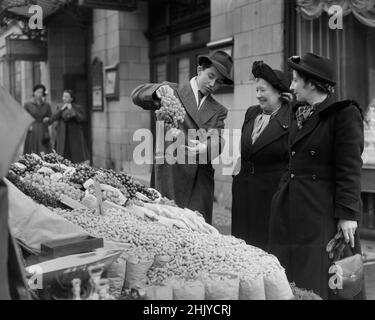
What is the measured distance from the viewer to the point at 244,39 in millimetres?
9023

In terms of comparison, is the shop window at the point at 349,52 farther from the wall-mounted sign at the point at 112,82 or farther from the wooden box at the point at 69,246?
the wall-mounted sign at the point at 112,82

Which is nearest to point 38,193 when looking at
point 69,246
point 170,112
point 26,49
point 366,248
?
point 69,246

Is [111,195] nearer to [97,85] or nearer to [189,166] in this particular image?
[189,166]

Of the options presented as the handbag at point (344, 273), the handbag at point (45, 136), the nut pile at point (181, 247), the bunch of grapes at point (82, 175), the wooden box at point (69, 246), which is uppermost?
the handbag at point (45, 136)

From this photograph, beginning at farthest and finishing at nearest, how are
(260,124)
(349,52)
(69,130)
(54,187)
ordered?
(69,130) < (349,52) < (260,124) < (54,187)

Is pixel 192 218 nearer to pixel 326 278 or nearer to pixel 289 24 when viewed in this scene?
pixel 326 278

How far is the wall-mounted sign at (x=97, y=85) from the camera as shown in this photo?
14.6 m

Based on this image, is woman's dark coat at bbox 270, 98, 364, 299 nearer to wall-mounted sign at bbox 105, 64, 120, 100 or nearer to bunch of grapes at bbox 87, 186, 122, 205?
bunch of grapes at bbox 87, 186, 122, 205

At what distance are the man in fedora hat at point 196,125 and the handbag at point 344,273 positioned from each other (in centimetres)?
137

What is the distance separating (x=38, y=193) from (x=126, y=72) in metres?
10.0

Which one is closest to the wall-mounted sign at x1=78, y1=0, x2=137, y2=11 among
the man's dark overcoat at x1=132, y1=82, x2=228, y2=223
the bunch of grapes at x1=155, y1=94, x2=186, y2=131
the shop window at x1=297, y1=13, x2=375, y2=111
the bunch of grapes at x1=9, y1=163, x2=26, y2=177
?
the shop window at x1=297, y1=13, x2=375, y2=111

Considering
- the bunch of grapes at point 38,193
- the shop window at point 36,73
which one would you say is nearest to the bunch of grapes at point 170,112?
the bunch of grapes at point 38,193

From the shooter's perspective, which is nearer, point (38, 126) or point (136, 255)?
point (136, 255)

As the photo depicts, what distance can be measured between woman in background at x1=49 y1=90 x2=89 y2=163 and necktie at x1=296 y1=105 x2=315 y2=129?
838cm
